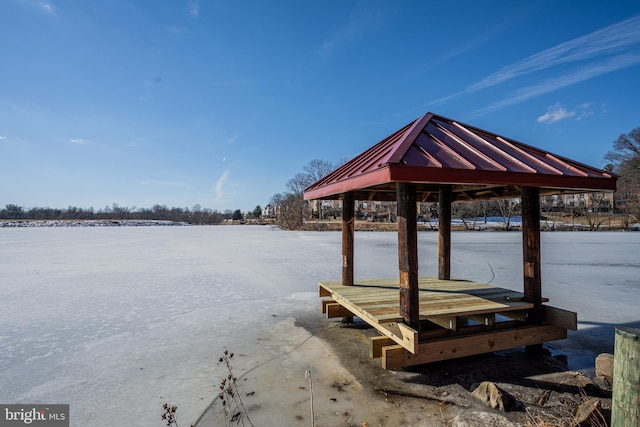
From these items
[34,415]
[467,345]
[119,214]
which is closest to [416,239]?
[467,345]

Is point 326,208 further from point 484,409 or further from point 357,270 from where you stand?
point 484,409

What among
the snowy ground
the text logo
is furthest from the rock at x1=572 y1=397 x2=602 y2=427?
the text logo

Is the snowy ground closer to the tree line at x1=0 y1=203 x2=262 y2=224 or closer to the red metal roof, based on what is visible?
the red metal roof

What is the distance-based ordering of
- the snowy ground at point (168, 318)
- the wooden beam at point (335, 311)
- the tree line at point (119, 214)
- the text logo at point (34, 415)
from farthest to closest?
the tree line at point (119, 214) < the wooden beam at point (335, 311) < the snowy ground at point (168, 318) < the text logo at point (34, 415)

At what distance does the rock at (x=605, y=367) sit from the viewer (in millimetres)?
3424

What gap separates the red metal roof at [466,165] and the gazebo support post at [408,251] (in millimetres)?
293

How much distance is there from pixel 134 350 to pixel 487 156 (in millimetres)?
4865

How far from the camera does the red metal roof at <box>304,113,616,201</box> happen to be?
3039 millimetres

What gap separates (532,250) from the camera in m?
4.14

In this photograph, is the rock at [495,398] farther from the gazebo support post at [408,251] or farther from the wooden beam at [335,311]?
the wooden beam at [335,311]

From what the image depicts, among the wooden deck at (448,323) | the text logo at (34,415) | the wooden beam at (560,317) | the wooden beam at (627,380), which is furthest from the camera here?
the wooden beam at (560,317)

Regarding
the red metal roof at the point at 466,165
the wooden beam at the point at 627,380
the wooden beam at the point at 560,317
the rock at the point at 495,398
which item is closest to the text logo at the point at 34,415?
the red metal roof at the point at 466,165

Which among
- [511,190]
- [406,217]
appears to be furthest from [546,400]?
[511,190]

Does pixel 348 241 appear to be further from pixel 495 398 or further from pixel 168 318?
pixel 168 318
